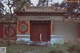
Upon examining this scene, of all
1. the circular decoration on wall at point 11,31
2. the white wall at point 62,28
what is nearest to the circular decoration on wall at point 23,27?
the circular decoration on wall at point 11,31

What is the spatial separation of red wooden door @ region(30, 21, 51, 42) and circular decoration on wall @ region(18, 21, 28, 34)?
0.87m

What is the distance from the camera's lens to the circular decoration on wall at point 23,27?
43.3m

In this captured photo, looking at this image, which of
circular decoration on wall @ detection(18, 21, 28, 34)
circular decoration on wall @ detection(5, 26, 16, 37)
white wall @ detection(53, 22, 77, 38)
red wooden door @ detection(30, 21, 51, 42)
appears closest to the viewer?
white wall @ detection(53, 22, 77, 38)

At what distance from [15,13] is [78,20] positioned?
Result: 8793 mm

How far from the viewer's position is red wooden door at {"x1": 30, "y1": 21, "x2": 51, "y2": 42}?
43531 millimetres

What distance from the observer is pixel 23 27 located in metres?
43.6

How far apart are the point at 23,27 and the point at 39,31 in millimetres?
2151

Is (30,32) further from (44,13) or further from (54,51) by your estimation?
(54,51)

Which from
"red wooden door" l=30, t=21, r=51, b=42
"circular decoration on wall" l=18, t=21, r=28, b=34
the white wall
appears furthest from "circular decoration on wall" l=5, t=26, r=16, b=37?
the white wall

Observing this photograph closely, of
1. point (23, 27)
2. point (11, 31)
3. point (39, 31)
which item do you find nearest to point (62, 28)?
point (39, 31)

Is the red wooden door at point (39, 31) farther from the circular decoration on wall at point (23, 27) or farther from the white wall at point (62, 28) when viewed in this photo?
Answer: the white wall at point (62, 28)

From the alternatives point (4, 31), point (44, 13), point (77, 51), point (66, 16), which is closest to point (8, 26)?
point (4, 31)

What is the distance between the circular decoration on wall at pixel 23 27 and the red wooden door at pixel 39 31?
2.85 feet

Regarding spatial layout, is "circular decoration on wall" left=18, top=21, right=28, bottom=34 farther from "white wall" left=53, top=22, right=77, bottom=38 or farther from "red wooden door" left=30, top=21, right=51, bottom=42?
"white wall" left=53, top=22, right=77, bottom=38
